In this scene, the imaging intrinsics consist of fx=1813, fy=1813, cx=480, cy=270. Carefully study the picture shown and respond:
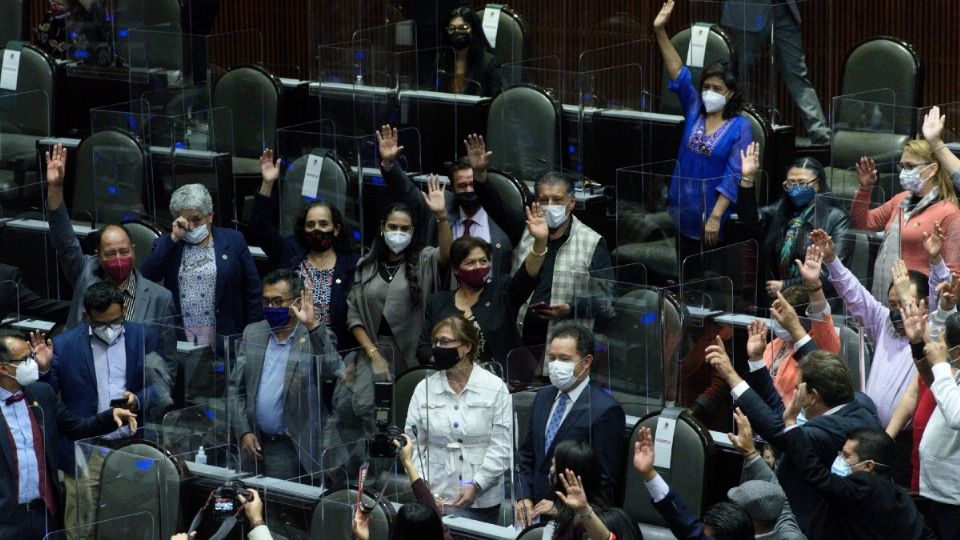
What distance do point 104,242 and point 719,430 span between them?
242 centimetres

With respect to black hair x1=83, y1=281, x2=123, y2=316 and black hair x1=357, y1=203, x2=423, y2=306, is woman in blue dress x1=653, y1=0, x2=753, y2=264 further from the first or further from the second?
black hair x1=83, y1=281, x2=123, y2=316

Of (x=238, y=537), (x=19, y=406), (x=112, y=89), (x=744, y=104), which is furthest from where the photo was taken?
(x=112, y=89)

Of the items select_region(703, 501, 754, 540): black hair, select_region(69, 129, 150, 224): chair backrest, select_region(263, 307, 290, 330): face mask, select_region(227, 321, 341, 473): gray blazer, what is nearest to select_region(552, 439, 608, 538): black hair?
select_region(703, 501, 754, 540): black hair

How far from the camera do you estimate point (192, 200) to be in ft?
22.4

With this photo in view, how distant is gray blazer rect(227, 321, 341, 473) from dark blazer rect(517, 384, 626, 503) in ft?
2.12

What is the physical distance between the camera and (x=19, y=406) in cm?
609

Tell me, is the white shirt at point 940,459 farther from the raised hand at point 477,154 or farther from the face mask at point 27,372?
the face mask at point 27,372

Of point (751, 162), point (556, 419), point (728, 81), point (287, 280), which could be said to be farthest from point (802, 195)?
point (287, 280)

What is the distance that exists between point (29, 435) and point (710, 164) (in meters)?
2.65

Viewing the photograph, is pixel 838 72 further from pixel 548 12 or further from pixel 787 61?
pixel 548 12

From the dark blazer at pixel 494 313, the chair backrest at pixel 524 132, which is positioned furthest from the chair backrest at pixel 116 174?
the dark blazer at pixel 494 313

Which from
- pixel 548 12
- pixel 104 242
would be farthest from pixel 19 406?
pixel 548 12

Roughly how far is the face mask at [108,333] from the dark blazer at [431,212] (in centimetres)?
116

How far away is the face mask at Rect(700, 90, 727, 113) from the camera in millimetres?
6734
